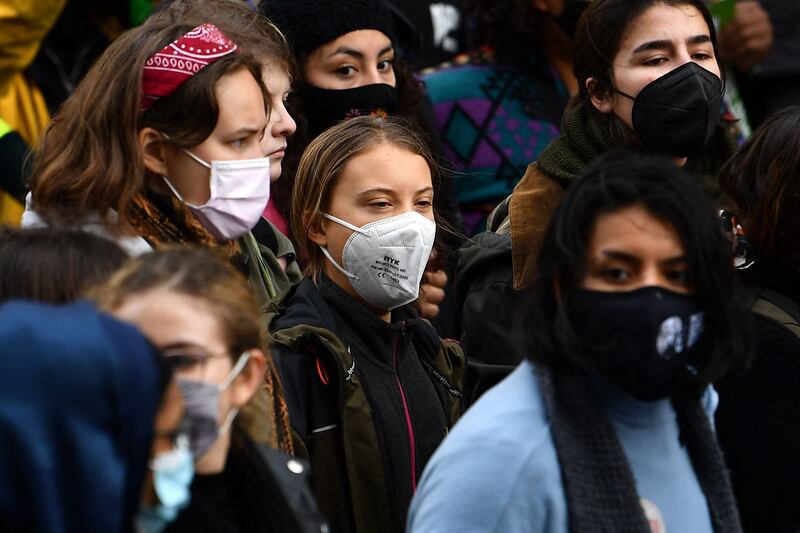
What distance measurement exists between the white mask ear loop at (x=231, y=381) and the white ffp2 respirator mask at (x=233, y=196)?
109 cm

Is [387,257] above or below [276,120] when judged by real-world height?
below

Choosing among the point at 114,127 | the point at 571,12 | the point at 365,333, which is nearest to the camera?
the point at 114,127

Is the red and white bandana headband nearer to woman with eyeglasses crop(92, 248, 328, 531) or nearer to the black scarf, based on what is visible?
woman with eyeglasses crop(92, 248, 328, 531)

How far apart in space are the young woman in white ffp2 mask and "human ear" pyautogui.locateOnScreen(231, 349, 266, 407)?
0.85m

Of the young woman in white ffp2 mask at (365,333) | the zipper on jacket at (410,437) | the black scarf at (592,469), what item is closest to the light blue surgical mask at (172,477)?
the black scarf at (592,469)

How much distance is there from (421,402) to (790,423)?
3.45 feet

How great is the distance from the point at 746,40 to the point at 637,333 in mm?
4519

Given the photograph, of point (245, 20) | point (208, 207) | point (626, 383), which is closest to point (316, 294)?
point (208, 207)

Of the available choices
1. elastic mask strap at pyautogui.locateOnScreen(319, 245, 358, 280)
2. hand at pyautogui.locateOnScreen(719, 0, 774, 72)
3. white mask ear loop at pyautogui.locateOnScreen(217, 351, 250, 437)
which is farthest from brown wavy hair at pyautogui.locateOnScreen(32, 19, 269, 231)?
hand at pyautogui.locateOnScreen(719, 0, 774, 72)

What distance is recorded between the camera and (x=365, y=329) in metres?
3.86

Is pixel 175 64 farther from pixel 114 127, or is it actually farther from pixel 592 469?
pixel 592 469

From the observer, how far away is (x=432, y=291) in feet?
14.8

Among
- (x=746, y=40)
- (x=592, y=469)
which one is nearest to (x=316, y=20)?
(x=746, y=40)

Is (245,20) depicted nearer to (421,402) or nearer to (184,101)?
(184,101)
